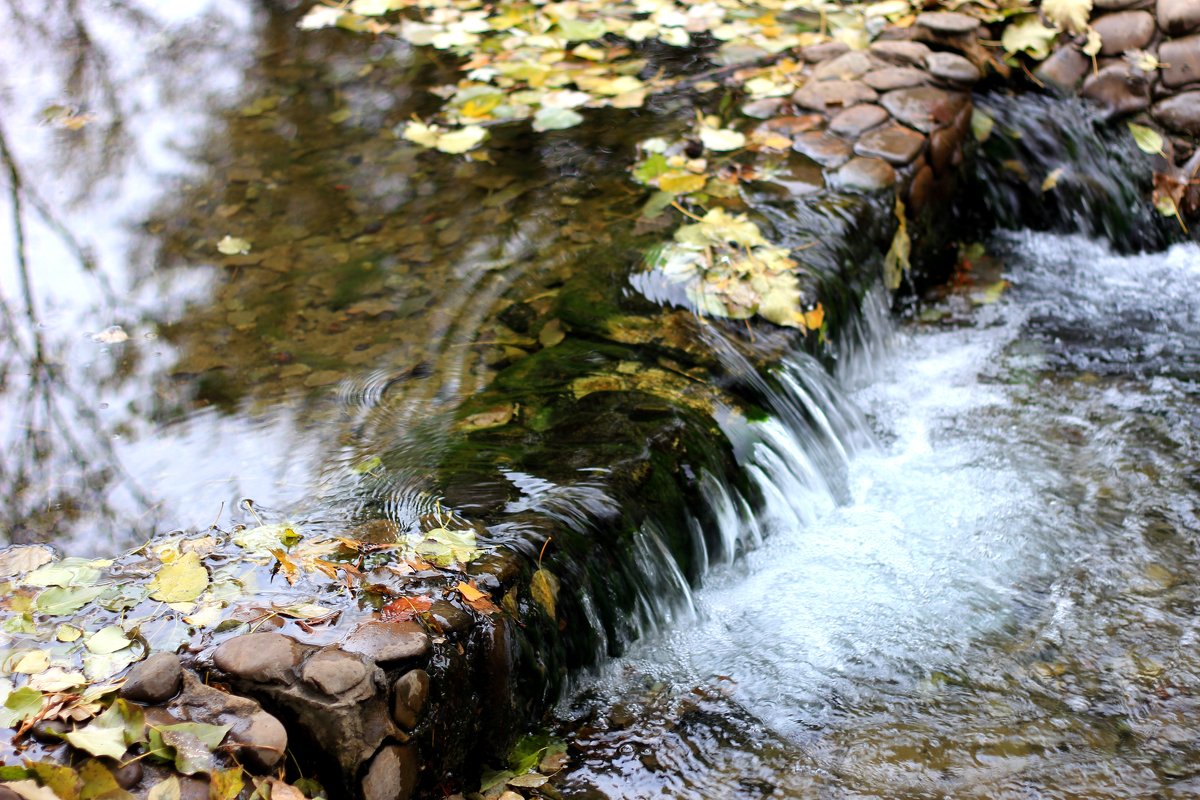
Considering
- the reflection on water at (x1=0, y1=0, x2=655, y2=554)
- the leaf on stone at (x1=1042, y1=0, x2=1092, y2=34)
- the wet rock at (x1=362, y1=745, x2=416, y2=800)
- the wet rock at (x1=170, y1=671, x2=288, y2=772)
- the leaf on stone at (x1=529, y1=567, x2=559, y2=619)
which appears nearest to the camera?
the wet rock at (x1=170, y1=671, x2=288, y2=772)

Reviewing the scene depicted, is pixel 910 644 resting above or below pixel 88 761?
below

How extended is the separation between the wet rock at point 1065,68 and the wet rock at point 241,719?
4056mm

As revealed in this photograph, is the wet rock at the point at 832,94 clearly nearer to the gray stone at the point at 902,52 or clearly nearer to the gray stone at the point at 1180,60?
the gray stone at the point at 902,52

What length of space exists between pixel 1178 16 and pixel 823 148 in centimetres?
161

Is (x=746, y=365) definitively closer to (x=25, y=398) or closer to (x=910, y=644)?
(x=910, y=644)

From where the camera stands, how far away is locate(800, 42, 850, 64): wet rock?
14.5 feet

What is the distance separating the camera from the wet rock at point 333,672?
187 cm

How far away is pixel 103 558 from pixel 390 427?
0.78 meters

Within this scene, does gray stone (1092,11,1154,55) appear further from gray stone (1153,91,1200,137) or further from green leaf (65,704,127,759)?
green leaf (65,704,127,759)

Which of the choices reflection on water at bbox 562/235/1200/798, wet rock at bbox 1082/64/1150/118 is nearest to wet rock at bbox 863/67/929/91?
wet rock at bbox 1082/64/1150/118

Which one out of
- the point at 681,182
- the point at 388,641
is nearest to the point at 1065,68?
the point at 681,182

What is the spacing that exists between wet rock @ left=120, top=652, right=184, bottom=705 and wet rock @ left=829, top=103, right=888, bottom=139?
3.09 m

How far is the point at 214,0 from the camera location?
5656mm

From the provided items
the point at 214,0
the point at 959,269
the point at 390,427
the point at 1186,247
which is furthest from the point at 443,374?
the point at 214,0
